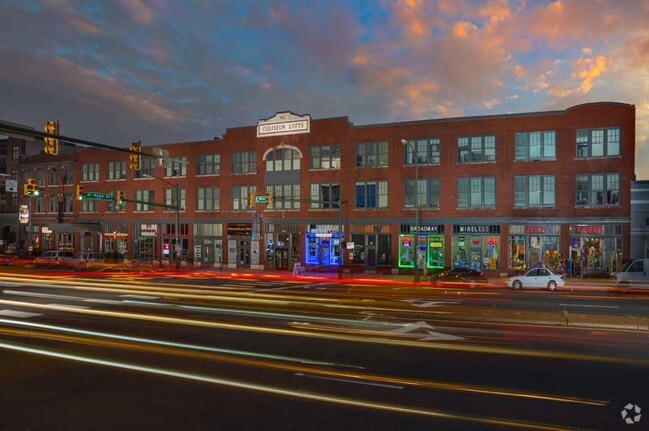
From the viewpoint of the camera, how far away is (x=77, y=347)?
41.3 feet

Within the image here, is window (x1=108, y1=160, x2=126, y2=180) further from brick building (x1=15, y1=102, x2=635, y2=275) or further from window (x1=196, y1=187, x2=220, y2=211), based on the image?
window (x1=196, y1=187, x2=220, y2=211)

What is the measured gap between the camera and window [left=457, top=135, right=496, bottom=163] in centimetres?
4069

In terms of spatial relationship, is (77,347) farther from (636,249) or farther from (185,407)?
(636,249)

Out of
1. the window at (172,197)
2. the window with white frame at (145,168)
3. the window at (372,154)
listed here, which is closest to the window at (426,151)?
the window at (372,154)

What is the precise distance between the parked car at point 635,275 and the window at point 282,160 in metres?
29.4

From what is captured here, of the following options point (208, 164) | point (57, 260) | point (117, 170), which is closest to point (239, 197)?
point (208, 164)

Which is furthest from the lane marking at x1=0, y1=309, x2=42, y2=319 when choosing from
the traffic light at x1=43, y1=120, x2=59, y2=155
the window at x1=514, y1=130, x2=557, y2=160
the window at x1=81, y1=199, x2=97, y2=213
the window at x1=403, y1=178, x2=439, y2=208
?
the window at x1=81, y1=199, x2=97, y2=213

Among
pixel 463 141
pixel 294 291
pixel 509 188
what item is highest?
pixel 463 141

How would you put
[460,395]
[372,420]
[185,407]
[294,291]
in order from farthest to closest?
[294,291]
[460,395]
[185,407]
[372,420]

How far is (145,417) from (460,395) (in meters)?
5.33

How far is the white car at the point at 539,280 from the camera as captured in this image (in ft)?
101

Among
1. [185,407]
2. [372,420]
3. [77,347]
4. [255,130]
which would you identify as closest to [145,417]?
[185,407]

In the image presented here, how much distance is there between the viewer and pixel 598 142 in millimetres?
37594

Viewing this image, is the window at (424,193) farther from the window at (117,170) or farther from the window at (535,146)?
Result: the window at (117,170)
